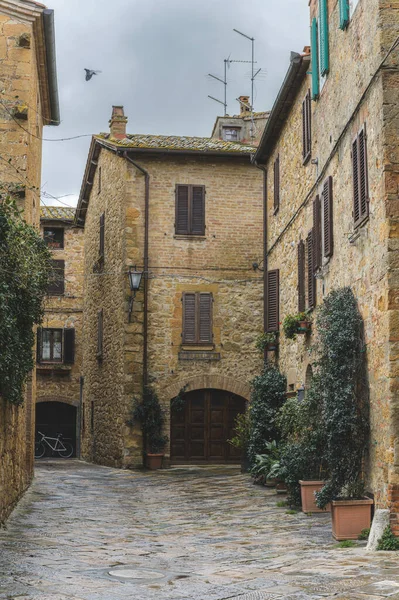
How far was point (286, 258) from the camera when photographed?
15.9 m

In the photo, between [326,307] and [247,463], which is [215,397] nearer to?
[247,463]

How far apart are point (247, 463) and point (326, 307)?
26.0 feet

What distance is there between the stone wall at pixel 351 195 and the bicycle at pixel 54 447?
1585 cm

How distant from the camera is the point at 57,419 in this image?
2898 centimetres

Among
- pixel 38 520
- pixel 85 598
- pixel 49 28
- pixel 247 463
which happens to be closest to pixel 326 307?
pixel 38 520

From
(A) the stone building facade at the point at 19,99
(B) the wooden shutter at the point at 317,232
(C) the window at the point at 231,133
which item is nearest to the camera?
(A) the stone building facade at the point at 19,99

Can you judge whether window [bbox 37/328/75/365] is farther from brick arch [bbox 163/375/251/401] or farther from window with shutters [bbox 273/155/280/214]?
window with shutters [bbox 273/155/280/214]

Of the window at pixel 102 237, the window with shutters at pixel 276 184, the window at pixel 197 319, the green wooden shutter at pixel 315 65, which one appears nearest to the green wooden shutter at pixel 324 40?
the green wooden shutter at pixel 315 65

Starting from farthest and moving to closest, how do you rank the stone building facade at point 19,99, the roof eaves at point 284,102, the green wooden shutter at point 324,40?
the roof eaves at point 284,102, the stone building facade at point 19,99, the green wooden shutter at point 324,40

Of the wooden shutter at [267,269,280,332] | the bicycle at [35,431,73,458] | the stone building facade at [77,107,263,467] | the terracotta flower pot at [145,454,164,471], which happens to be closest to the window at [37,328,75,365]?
the bicycle at [35,431,73,458]

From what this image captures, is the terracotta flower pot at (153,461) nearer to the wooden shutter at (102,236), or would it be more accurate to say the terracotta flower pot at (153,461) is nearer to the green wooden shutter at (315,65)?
the wooden shutter at (102,236)

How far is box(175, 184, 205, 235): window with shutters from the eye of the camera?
64.3ft

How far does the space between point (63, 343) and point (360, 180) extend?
20067 mm

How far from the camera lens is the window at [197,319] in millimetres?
19250
